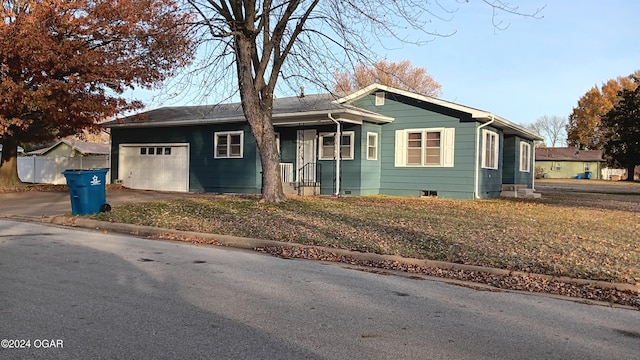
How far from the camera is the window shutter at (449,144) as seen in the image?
1872 cm

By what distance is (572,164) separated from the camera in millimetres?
69938

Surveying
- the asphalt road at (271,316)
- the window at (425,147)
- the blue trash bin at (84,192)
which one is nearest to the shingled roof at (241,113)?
the window at (425,147)

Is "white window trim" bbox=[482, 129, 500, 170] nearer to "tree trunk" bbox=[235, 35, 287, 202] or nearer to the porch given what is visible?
the porch

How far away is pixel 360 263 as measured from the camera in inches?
306

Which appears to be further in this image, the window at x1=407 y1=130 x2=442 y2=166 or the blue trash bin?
the window at x1=407 y1=130 x2=442 y2=166

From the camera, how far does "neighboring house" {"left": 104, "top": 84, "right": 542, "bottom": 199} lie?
18.7 meters

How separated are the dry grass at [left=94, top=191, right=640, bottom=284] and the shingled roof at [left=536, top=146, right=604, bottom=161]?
60.9 m

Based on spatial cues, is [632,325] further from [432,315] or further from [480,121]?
[480,121]

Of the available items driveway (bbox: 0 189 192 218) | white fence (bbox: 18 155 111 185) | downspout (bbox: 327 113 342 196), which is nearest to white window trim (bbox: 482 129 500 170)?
downspout (bbox: 327 113 342 196)

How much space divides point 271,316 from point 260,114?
10.2m

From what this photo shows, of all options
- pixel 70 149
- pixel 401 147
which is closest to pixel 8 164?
pixel 401 147

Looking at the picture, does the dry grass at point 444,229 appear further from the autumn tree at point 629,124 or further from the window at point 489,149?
the autumn tree at point 629,124

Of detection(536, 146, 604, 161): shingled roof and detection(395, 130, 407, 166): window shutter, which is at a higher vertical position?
detection(536, 146, 604, 161): shingled roof

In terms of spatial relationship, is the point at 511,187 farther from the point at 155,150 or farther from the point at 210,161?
the point at 155,150
